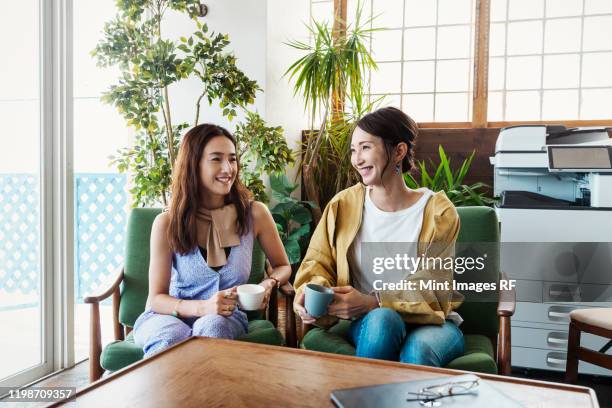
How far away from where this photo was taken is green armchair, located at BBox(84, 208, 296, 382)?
1793mm

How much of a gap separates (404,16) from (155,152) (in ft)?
7.36

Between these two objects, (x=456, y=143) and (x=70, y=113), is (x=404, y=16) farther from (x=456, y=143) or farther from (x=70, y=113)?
(x=70, y=113)

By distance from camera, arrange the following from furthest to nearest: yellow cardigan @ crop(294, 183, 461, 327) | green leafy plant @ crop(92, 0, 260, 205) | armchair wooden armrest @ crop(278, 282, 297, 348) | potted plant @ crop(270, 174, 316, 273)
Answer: potted plant @ crop(270, 174, 316, 273) < green leafy plant @ crop(92, 0, 260, 205) < armchair wooden armrest @ crop(278, 282, 297, 348) < yellow cardigan @ crop(294, 183, 461, 327)

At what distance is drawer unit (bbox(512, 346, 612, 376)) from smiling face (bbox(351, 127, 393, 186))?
1.51 meters

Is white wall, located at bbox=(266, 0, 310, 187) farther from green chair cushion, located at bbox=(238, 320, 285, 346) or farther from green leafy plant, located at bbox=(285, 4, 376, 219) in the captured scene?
green chair cushion, located at bbox=(238, 320, 285, 346)

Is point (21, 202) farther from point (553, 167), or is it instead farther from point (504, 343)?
point (553, 167)

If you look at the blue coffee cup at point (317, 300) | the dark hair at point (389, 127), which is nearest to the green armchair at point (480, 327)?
the blue coffee cup at point (317, 300)

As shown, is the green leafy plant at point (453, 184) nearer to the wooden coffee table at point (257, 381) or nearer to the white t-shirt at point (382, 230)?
the white t-shirt at point (382, 230)

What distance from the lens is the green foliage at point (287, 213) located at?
120 inches

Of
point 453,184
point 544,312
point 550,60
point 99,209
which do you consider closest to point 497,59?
point 550,60

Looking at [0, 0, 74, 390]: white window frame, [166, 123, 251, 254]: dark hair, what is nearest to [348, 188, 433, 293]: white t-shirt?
[166, 123, 251, 254]: dark hair

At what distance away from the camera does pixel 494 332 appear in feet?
6.40

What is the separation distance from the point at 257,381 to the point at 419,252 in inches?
32.6

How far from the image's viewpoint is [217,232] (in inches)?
74.2
